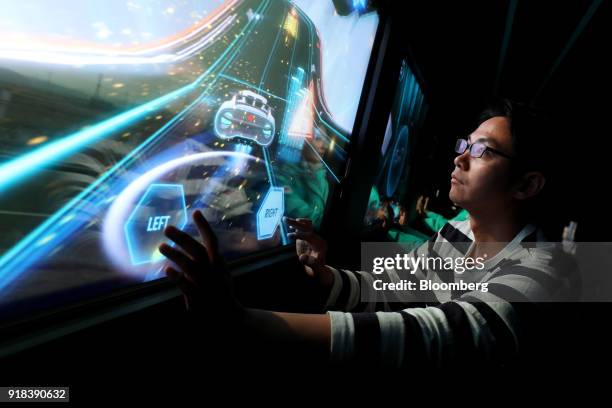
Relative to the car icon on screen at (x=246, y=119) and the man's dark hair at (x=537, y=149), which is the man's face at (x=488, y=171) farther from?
the car icon on screen at (x=246, y=119)

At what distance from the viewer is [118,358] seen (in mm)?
780

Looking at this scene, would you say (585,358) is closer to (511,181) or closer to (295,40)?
(511,181)

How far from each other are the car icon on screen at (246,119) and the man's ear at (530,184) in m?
0.94

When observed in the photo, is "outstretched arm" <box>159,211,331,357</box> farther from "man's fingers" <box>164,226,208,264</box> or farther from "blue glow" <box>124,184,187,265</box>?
"blue glow" <box>124,184,187,265</box>

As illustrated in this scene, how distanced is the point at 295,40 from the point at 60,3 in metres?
0.89

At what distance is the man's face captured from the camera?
103 cm

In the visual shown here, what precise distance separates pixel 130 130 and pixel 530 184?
1.22 m

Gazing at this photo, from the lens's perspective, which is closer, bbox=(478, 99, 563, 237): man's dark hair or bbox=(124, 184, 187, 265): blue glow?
bbox=(124, 184, 187, 265): blue glow

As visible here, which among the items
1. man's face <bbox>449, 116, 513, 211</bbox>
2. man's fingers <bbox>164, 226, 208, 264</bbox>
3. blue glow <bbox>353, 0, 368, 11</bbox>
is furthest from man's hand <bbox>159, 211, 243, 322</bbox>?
blue glow <bbox>353, 0, 368, 11</bbox>

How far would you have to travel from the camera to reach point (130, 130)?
741 mm

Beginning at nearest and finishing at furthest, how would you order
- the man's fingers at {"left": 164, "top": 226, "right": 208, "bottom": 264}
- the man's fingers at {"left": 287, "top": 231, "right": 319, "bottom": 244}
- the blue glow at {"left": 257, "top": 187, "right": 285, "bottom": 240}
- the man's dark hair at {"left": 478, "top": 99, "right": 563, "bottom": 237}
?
the man's fingers at {"left": 164, "top": 226, "right": 208, "bottom": 264} < the man's dark hair at {"left": 478, "top": 99, "right": 563, "bottom": 237} < the man's fingers at {"left": 287, "top": 231, "right": 319, "bottom": 244} < the blue glow at {"left": 257, "top": 187, "right": 285, "bottom": 240}

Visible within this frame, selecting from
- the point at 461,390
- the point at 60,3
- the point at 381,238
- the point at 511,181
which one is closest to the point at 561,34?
the point at 381,238

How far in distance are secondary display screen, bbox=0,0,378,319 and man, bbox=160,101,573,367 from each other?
1.16 ft

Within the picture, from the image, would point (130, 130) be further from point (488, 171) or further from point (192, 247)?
point (488, 171)
